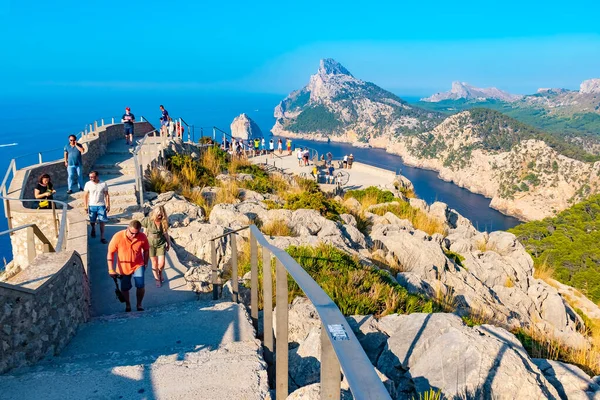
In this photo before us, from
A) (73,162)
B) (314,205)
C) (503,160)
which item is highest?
(73,162)

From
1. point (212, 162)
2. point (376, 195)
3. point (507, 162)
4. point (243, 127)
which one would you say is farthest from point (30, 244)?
point (243, 127)

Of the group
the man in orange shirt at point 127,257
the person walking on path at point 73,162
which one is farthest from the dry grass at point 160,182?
the man in orange shirt at point 127,257

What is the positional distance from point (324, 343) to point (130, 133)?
17.9 m

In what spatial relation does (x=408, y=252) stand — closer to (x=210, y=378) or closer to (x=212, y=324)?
(x=212, y=324)

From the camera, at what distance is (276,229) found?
350 inches

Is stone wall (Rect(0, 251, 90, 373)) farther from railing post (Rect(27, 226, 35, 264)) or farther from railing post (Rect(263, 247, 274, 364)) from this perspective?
railing post (Rect(263, 247, 274, 364))

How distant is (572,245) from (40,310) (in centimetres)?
3073

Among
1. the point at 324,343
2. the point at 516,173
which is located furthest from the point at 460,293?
the point at 516,173

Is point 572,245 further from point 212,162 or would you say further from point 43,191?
point 43,191

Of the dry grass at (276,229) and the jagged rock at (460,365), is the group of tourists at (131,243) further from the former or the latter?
the jagged rock at (460,365)

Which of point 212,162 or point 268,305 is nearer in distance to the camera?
point 268,305

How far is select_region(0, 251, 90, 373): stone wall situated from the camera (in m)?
3.76

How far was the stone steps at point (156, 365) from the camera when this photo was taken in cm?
314

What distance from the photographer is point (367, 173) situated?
27.6 meters
